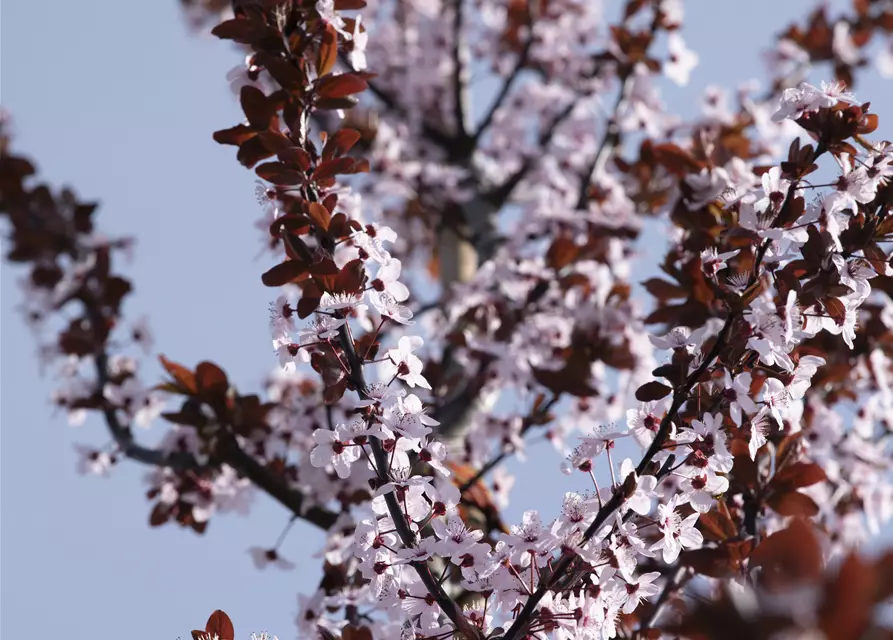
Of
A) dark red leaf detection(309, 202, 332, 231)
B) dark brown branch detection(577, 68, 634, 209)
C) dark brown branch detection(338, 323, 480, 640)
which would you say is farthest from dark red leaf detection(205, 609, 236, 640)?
dark brown branch detection(577, 68, 634, 209)

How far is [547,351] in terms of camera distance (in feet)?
11.9

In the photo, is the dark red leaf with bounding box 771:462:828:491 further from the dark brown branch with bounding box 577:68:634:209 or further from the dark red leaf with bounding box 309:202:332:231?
the dark brown branch with bounding box 577:68:634:209

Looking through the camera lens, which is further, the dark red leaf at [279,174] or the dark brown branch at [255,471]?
the dark brown branch at [255,471]

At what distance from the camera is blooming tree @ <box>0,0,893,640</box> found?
1741 millimetres

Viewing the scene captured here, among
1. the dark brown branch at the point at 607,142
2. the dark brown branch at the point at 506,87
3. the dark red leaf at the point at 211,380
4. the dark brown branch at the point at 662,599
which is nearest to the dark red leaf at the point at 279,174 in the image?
the dark red leaf at the point at 211,380

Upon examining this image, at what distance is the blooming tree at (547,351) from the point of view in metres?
1.74

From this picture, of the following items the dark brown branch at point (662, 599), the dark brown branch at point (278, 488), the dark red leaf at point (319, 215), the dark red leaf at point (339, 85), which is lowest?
the dark brown branch at point (662, 599)

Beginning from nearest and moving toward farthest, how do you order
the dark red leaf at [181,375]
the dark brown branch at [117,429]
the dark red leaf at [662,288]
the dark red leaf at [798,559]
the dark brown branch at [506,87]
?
the dark red leaf at [798,559] < the dark red leaf at [662,288] < the dark red leaf at [181,375] < the dark brown branch at [117,429] < the dark brown branch at [506,87]

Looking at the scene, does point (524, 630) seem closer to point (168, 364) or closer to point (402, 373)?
point (402, 373)

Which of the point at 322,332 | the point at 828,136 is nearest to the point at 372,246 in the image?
the point at 322,332

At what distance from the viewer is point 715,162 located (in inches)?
115

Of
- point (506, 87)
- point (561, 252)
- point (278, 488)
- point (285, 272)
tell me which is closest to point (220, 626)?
point (285, 272)

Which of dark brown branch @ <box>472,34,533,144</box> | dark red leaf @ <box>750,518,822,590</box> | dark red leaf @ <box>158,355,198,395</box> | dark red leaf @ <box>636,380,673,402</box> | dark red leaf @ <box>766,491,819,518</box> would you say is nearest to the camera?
dark red leaf @ <box>750,518,822,590</box>

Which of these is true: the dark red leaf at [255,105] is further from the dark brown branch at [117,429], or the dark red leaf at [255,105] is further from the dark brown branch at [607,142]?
the dark brown branch at [607,142]
